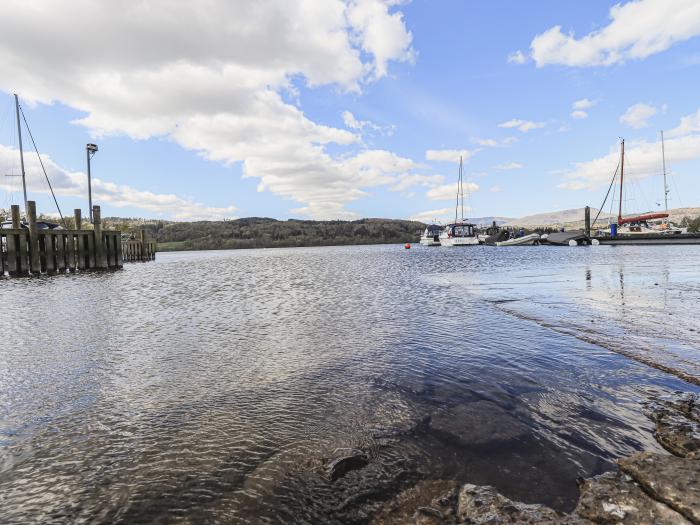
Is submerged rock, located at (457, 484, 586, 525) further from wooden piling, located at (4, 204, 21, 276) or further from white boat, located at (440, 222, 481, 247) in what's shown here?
white boat, located at (440, 222, 481, 247)

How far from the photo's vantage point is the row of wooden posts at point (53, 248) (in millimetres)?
30984

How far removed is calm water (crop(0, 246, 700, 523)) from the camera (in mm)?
3990

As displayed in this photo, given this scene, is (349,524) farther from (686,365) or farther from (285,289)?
(285,289)

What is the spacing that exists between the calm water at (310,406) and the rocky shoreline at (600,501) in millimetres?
226

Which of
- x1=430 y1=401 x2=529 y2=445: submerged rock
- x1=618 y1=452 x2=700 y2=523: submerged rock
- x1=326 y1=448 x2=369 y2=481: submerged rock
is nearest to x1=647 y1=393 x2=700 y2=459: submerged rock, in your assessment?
x1=618 y1=452 x2=700 y2=523: submerged rock

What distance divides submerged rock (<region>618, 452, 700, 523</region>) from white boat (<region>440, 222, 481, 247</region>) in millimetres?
109070

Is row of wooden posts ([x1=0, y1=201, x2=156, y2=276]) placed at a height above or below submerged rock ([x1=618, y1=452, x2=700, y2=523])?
above

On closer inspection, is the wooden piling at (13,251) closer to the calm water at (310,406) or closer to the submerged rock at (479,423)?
the calm water at (310,406)

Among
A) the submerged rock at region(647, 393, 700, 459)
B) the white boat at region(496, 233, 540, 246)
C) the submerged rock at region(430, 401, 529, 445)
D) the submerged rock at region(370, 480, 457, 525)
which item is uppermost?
the white boat at region(496, 233, 540, 246)

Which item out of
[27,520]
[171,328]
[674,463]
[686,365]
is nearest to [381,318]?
[171,328]

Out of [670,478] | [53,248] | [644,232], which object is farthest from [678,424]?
[644,232]

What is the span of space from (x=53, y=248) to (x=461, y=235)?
9847 centimetres

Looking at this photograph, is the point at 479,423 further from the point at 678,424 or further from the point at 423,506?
the point at 678,424

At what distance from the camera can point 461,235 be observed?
110m
